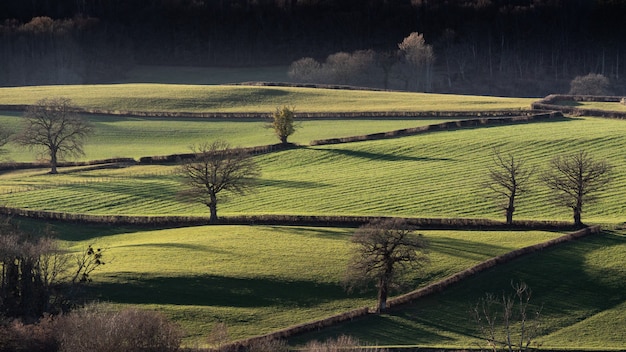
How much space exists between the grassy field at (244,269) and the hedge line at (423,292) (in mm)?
1026

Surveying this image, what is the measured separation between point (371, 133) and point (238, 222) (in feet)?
119

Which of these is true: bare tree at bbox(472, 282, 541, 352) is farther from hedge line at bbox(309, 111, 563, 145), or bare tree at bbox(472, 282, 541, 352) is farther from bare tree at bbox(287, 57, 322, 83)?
bare tree at bbox(287, 57, 322, 83)

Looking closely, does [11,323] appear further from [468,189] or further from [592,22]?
[592,22]

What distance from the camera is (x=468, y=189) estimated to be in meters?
92.4

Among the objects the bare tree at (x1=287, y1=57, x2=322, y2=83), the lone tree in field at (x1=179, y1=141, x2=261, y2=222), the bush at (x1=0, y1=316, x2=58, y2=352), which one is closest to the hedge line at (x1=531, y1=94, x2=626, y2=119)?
the lone tree in field at (x1=179, y1=141, x2=261, y2=222)

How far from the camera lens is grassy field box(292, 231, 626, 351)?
62188 millimetres

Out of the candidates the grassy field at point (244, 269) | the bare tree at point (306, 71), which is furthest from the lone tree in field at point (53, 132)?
the bare tree at point (306, 71)

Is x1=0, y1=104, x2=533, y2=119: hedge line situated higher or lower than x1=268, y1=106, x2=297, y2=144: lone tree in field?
higher

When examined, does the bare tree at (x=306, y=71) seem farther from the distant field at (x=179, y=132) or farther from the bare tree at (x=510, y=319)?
the bare tree at (x=510, y=319)

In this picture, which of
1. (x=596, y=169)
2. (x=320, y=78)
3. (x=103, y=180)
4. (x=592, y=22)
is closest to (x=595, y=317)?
(x=596, y=169)

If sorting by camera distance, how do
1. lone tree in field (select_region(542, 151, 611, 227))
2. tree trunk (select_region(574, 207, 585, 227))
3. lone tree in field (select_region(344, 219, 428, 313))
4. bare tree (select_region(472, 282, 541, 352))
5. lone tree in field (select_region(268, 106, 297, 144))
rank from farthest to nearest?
lone tree in field (select_region(268, 106, 297, 144)) → lone tree in field (select_region(542, 151, 611, 227)) → tree trunk (select_region(574, 207, 585, 227)) → lone tree in field (select_region(344, 219, 428, 313)) → bare tree (select_region(472, 282, 541, 352))

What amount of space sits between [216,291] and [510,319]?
16929mm

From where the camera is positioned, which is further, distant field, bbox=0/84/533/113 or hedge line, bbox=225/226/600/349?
distant field, bbox=0/84/533/113

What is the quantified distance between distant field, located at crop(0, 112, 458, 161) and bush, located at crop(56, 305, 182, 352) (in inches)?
2407
